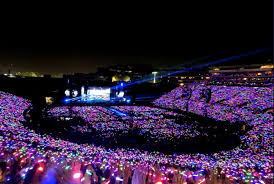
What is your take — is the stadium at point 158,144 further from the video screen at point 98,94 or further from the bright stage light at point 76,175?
the video screen at point 98,94

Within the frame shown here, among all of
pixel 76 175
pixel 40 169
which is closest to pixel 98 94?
pixel 40 169

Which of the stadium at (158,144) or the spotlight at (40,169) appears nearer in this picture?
the spotlight at (40,169)

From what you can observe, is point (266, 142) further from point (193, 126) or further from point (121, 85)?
point (121, 85)

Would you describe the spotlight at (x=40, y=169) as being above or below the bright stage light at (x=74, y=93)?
below

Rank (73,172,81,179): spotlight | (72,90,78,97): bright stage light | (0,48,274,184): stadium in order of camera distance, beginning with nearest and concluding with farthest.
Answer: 1. (73,172,81,179): spotlight
2. (0,48,274,184): stadium
3. (72,90,78,97): bright stage light

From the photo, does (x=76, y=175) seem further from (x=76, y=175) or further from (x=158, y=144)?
(x=158, y=144)

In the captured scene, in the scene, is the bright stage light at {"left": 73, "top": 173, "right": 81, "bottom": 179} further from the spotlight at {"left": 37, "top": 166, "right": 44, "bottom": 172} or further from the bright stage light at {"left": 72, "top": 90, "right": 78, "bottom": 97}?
the bright stage light at {"left": 72, "top": 90, "right": 78, "bottom": 97}

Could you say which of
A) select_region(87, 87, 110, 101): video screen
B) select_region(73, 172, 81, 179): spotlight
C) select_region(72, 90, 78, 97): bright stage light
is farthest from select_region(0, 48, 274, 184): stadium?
select_region(87, 87, 110, 101): video screen

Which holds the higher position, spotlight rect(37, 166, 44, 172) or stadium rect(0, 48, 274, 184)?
spotlight rect(37, 166, 44, 172)

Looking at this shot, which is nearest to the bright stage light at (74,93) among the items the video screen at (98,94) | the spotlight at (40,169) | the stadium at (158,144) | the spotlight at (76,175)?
the stadium at (158,144)
